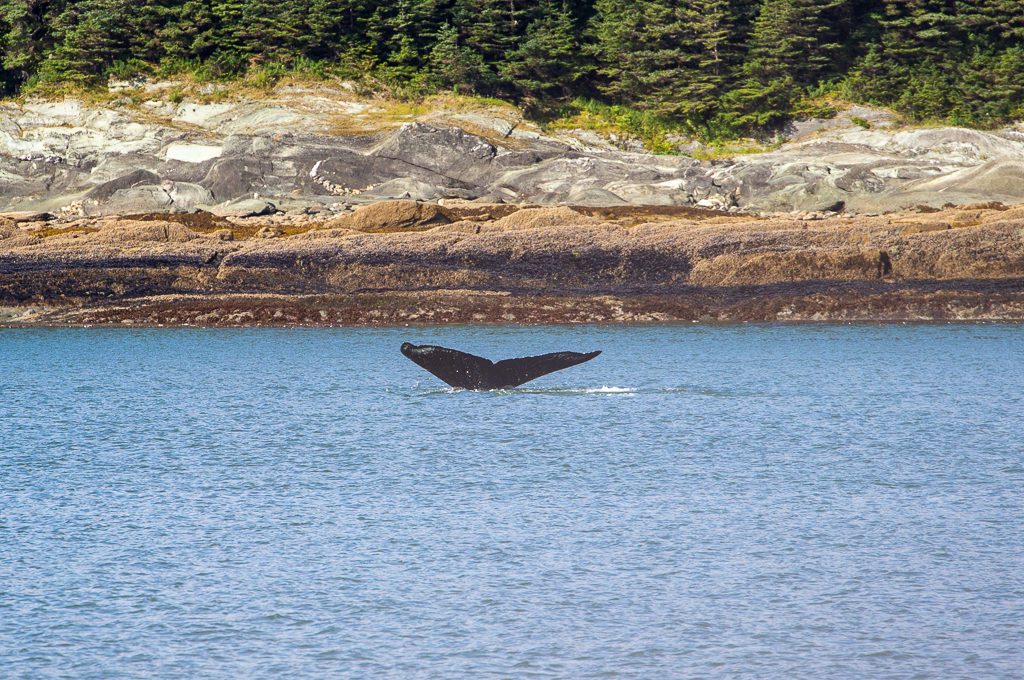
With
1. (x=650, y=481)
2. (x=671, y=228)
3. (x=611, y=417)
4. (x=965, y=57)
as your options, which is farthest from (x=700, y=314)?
(x=965, y=57)

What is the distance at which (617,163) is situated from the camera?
48.0 metres

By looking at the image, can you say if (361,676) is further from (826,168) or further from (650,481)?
(826,168)

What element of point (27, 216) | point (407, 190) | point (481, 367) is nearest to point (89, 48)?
point (27, 216)

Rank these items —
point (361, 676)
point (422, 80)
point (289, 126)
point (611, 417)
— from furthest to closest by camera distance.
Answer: point (422, 80) < point (289, 126) < point (611, 417) < point (361, 676)

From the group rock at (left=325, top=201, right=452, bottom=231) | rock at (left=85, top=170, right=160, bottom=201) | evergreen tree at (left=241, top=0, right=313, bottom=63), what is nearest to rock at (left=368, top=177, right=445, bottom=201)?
rock at (left=325, top=201, right=452, bottom=231)

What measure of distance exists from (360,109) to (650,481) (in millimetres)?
40765

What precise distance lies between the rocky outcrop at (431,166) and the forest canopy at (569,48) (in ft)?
15.4

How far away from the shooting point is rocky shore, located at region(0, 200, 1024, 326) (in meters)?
34.9

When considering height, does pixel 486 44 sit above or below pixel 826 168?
above

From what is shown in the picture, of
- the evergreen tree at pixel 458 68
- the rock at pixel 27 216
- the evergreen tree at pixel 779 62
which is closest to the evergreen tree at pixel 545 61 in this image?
the evergreen tree at pixel 458 68

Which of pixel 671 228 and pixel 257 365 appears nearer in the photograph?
pixel 257 365

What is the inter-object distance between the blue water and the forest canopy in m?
33.9

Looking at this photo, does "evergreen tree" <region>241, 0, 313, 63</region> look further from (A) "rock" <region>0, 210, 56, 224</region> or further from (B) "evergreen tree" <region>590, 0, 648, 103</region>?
(A) "rock" <region>0, 210, 56, 224</region>

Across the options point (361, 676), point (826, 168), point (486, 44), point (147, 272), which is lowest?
point (361, 676)
